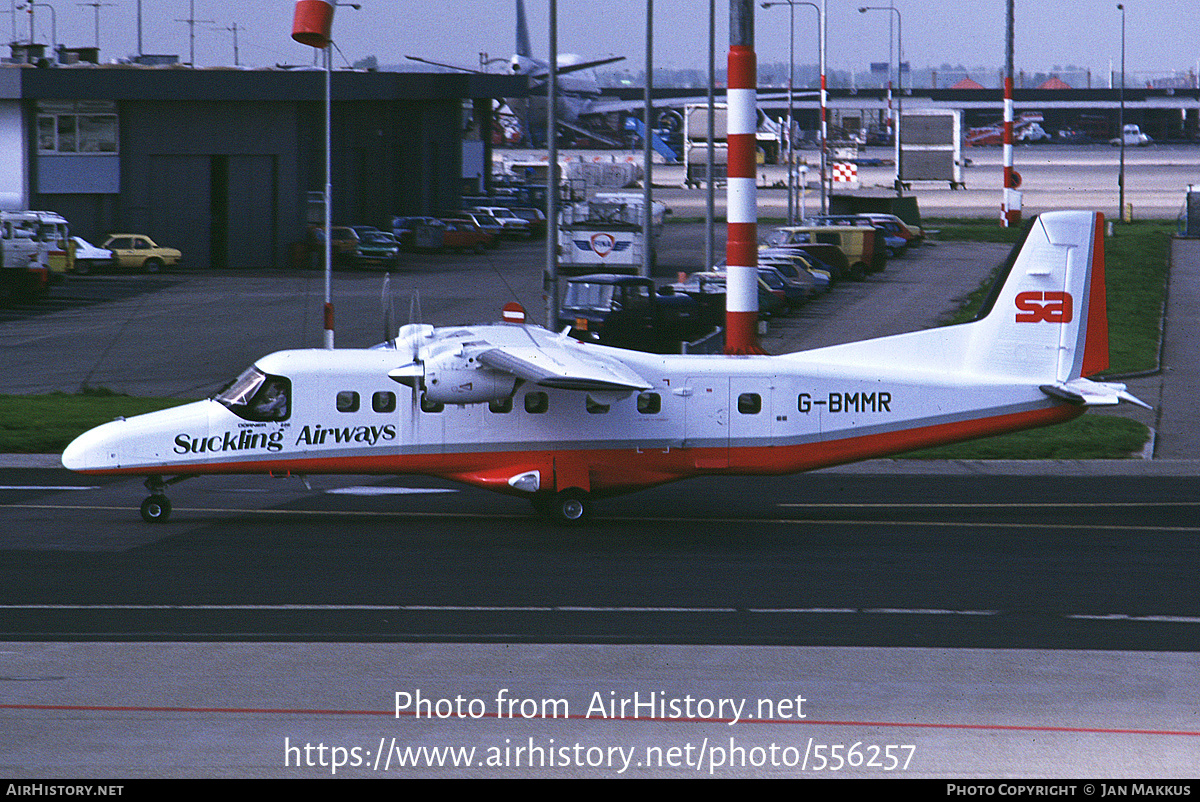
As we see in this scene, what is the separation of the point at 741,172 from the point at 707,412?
8.50 metres

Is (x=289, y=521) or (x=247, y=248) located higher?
(x=247, y=248)

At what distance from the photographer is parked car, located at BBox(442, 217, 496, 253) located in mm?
71500

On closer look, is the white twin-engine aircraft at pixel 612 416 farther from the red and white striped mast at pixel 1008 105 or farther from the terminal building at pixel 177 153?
the terminal building at pixel 177 153

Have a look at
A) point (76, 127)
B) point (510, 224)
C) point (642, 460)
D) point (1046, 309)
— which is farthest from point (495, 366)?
point (510, 224)

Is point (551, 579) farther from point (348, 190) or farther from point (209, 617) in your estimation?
point (348, 190)

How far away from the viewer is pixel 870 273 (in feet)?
194

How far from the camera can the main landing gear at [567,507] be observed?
1922 cm

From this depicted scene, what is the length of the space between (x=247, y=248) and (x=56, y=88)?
1154cm

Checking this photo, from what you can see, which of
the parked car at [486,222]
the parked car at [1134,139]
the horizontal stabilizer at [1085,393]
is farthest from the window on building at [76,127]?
the parked car at [1134,139]

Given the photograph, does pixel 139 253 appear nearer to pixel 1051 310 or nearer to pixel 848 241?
pixel 848 241

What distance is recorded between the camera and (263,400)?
747 inches
